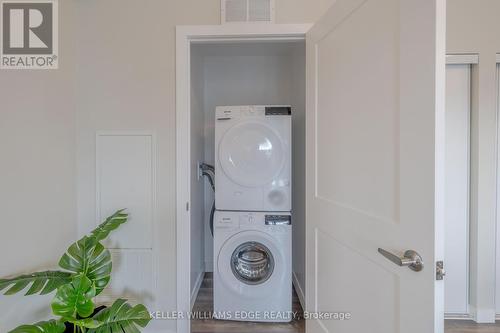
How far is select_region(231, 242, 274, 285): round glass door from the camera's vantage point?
211 cm

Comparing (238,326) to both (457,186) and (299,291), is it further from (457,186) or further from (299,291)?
(457,186)

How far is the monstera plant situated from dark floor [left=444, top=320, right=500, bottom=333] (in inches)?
88.3

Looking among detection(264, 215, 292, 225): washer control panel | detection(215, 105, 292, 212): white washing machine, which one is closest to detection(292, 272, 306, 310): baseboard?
detection(264, 215, 292, 225): washer control panel

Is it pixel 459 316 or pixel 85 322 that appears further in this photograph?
pixel 459 316

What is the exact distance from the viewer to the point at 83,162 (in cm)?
178

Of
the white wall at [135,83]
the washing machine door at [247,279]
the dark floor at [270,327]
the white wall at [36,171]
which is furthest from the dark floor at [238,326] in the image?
the white wall at [36,171]

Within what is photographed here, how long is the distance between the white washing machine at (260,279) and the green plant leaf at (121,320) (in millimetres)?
989

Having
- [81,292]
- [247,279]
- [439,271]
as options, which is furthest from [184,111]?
[439,271]

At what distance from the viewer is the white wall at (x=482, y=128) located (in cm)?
200

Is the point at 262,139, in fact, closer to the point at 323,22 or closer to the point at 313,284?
the point at 323,22

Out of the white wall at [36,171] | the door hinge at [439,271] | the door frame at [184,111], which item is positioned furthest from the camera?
the door frame at [184,111]

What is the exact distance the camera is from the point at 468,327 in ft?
6.54

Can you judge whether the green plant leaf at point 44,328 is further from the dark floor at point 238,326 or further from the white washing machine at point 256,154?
the white washing machine at point 256,154

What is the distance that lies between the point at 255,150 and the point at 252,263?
0.96 meters
